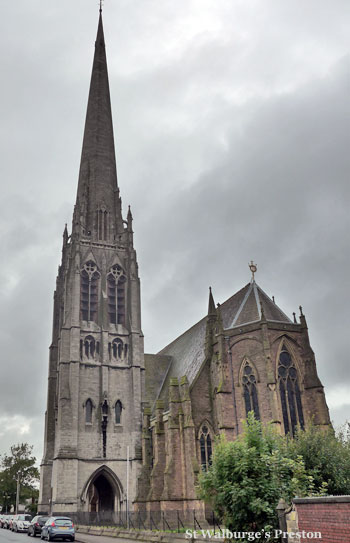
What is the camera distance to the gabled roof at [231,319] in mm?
37594

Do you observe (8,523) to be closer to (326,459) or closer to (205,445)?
(205,445)

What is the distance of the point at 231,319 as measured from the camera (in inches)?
1550

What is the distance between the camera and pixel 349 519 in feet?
38.2

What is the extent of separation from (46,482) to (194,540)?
31201 millimetres

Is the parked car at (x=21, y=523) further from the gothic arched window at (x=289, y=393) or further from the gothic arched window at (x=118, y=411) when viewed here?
the gothic arched window at (x=289, y=393)

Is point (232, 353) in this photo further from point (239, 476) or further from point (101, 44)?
point (101, 44)

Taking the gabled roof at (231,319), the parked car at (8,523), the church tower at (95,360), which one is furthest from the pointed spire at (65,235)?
the parked car at (8,523)

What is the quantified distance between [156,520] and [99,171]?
36.4 m

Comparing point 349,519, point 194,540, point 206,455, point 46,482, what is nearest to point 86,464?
point 46,482

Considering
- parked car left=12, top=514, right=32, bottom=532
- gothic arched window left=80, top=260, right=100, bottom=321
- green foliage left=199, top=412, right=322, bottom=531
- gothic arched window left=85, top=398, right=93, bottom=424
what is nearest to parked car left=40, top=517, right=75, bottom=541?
green foliage left=199, top=412, right=322, bottom=531

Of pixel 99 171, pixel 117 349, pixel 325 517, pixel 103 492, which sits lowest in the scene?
pixel 325 517

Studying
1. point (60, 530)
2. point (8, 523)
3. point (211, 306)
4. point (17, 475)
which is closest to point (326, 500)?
point (60, 530)

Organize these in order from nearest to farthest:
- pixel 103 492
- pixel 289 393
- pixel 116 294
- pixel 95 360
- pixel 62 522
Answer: pixel 62 522 → pixel 289 393 → pixel 95 360 → pixel 103 492 → pixel 116 294

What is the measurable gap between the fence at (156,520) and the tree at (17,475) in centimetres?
4038
